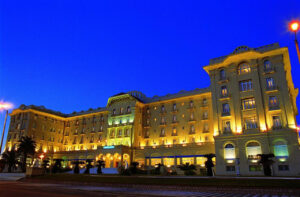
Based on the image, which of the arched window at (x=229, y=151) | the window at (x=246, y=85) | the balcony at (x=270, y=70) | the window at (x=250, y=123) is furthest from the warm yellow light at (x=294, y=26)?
the window at (x=246, y=85)

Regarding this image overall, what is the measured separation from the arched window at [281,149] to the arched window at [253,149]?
255cm

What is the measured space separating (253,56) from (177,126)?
975 inches

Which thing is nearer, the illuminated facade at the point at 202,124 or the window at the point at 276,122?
the window at the point at 276,122

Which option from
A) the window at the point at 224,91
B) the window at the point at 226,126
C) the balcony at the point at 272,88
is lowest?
the window at the point at 226,126

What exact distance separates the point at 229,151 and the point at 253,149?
404cm

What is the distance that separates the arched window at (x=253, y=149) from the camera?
3872 cm

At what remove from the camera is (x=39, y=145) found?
71.1 metres

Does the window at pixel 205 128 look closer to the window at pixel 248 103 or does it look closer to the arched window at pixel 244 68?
the window at pixel 248 103

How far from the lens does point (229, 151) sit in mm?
41188

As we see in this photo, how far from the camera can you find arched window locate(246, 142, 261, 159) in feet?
127

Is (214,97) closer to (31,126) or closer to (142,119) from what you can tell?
(142,119)

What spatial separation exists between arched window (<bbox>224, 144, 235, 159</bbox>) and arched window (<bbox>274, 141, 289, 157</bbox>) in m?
6.79

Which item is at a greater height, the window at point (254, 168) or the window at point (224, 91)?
the window at point (224, 91)

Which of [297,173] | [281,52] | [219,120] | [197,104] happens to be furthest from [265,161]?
[197,104]
